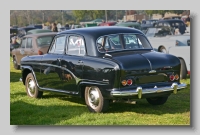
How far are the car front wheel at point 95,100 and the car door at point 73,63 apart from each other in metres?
0.30

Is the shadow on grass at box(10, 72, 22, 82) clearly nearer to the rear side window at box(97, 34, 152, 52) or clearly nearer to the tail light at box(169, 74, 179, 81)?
the rear side window at box(97, 34, 152, 52)

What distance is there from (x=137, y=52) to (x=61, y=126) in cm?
194

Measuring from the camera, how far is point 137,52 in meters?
8.54

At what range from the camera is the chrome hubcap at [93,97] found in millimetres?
8352

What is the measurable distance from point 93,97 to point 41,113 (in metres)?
1.13

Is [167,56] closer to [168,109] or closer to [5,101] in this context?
[168,109]

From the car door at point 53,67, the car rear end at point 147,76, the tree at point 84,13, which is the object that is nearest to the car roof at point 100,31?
the car door at point 53,67

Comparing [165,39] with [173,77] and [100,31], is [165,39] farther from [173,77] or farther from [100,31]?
[173,77]

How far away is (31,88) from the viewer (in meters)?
10.5

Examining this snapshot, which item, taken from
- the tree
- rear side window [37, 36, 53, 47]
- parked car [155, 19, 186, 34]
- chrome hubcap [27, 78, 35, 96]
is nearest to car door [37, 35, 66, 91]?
chrome hubcap [27, 78, 35, 96]

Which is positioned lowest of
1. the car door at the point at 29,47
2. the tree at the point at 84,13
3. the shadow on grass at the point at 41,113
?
the shadow on grass at the point at 41,113

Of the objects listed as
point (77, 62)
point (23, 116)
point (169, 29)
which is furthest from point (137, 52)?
point (169, 29)

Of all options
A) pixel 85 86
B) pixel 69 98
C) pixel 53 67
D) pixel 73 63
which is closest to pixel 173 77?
pixel 85 86

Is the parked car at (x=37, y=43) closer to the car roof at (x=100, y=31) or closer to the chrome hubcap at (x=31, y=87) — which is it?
the chrome hubcap at (x=31, y=87)
